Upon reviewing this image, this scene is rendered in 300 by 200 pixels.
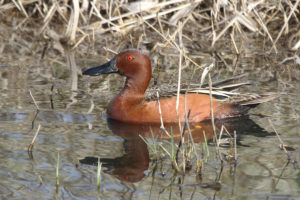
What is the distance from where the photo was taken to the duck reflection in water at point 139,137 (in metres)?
4.63

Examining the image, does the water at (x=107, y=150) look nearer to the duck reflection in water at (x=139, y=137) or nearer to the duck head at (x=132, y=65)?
the duck reflection in water at (x=139, y=137)

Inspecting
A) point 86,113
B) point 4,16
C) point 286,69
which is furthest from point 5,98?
point 4,16

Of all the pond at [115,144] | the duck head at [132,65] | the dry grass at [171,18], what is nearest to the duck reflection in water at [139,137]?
the pond at [115,144]

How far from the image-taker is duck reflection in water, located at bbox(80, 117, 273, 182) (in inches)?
182

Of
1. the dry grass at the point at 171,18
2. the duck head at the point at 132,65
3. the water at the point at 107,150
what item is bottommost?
the water at the point at 107,150

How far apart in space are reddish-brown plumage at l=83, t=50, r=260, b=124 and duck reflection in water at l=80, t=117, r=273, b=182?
0.09m

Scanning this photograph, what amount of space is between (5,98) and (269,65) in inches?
179

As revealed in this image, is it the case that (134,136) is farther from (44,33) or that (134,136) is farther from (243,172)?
(44,33)

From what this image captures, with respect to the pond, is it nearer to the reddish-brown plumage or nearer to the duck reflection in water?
the duck reflection in water

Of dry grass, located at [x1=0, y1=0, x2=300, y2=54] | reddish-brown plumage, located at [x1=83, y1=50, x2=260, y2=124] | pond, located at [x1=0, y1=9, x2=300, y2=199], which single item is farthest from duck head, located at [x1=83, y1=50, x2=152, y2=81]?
dry grass, located at [x1=0, y1=0, x2=300, y2=54]

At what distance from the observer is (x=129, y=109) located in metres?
6.53

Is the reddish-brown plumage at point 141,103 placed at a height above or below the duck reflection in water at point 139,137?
above

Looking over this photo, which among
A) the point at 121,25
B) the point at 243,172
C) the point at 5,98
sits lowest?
the point at 243,172

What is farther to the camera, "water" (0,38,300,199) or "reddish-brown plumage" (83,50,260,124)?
"reddish-brown plumage" (83,50,260,124)
